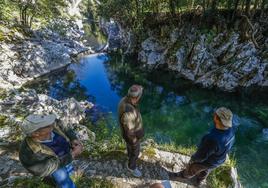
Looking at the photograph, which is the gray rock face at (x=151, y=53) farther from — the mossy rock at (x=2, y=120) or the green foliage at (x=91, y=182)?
the green foliage at (x=91, y=182)

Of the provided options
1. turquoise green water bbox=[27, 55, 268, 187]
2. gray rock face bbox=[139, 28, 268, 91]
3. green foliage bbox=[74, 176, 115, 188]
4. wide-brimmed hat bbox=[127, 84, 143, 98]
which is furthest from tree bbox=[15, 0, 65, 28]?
wide-brimmed hat bbox=[127, 84, 143, 98]

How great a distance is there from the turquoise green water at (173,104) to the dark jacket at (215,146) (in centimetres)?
481

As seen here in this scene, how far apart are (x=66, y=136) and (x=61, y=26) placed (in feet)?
101

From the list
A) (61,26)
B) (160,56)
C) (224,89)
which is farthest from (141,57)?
(61,26)

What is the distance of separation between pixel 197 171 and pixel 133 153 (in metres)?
1.57

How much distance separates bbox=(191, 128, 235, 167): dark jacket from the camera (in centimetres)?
520

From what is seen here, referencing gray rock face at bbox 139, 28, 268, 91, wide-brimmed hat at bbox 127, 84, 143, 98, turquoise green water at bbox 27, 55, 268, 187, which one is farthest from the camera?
gray rock face at bbox 139, 28, 268, 91

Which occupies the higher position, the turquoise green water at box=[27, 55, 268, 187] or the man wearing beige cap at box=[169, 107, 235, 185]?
the man wearing beige cap at box=[169, 107, 235, 185]

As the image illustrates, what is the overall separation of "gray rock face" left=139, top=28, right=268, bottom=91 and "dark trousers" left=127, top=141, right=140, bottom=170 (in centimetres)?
1457

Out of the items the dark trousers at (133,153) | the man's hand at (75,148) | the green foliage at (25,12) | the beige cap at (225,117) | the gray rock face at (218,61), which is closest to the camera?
the man's hand at (75,148)

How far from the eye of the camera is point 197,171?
605 centimetres

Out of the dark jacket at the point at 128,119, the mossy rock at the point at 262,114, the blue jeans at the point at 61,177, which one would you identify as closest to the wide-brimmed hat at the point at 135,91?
the dark jacket at the point at 128,119

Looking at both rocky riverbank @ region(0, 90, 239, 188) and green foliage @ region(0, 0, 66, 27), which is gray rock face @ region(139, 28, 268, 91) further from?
green foliage @ region(0, 0, 66, 27)

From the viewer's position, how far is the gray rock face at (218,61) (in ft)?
62.2
